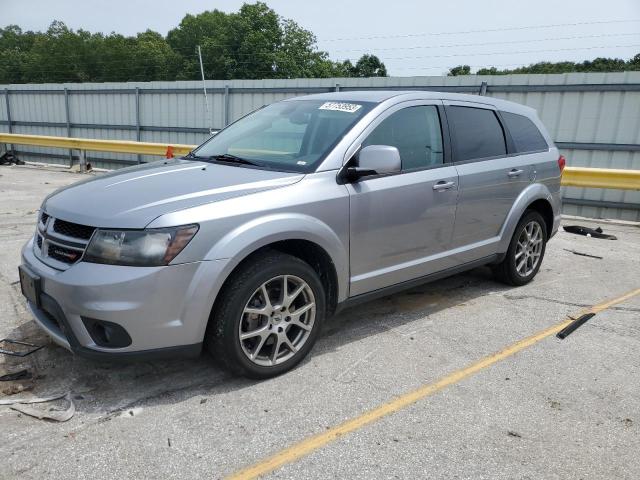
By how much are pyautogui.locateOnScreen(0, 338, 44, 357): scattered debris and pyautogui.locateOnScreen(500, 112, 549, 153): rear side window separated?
4321mm

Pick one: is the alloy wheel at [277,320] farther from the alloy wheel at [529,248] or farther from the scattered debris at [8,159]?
the scattered debris at [8,159]

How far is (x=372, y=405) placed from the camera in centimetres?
298

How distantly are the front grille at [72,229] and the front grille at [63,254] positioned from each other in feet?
0.27

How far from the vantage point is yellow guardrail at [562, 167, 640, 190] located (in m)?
8.60

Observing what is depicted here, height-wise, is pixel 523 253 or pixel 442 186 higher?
pixel 442 186

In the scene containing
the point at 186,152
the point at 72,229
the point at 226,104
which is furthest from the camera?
the point at 226,104

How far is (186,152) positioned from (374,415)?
32.8 ft

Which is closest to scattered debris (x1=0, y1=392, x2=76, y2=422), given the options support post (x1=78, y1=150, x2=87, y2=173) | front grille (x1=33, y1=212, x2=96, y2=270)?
front grille (x1=33, y1=212, x2=96, y2=270)

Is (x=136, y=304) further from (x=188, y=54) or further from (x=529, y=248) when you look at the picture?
(x=188, y=54)

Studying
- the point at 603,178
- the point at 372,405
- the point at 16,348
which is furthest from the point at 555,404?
the point at 603,178

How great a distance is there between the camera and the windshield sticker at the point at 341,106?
3.85 metres

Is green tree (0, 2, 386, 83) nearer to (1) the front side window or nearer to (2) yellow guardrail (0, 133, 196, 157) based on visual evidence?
(2) yellow guardrail (0, 133, 196, 157)

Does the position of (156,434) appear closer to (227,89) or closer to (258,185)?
(258,185)

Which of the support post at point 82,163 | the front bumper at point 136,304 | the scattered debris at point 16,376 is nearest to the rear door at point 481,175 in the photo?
the front bumper at point 136,304
